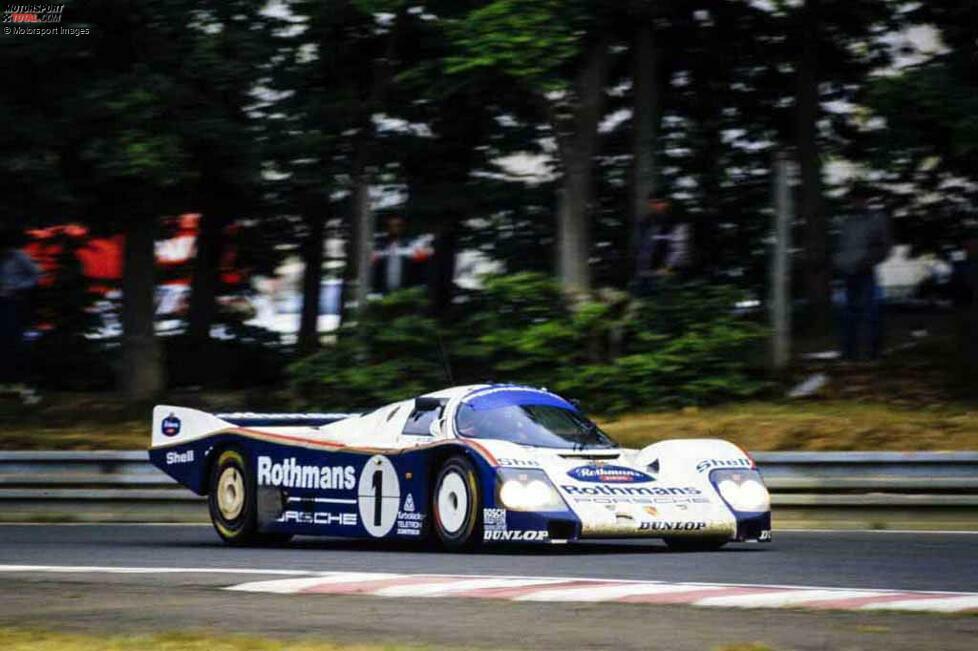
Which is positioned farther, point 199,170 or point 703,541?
point 199,170

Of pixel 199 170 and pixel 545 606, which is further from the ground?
pixel 199 170

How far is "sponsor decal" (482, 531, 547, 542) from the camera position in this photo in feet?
37.6

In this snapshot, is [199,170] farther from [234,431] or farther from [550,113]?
[234,431]

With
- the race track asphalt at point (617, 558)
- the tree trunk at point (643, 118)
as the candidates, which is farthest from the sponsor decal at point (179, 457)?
the tree trunk at point (643, 118)

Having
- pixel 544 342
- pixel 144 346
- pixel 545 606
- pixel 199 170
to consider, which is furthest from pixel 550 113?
pixel 545 606

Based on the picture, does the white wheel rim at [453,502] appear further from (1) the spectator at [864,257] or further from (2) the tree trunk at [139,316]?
(2) the tree trunk at [139,316]

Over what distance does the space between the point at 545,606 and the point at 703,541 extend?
3.60 metres

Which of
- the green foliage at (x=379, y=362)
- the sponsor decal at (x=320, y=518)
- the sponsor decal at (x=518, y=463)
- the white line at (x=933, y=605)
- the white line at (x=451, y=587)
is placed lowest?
the white line at (x=933, y=605)

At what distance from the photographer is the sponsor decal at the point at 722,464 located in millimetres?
12148

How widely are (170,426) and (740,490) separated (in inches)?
177

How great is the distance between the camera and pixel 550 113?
1966cm

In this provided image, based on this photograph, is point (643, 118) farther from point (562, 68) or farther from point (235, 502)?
point (235, 502)

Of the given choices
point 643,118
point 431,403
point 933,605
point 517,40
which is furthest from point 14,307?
point 933,605

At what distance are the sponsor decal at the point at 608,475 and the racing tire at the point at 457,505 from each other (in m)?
0.58
